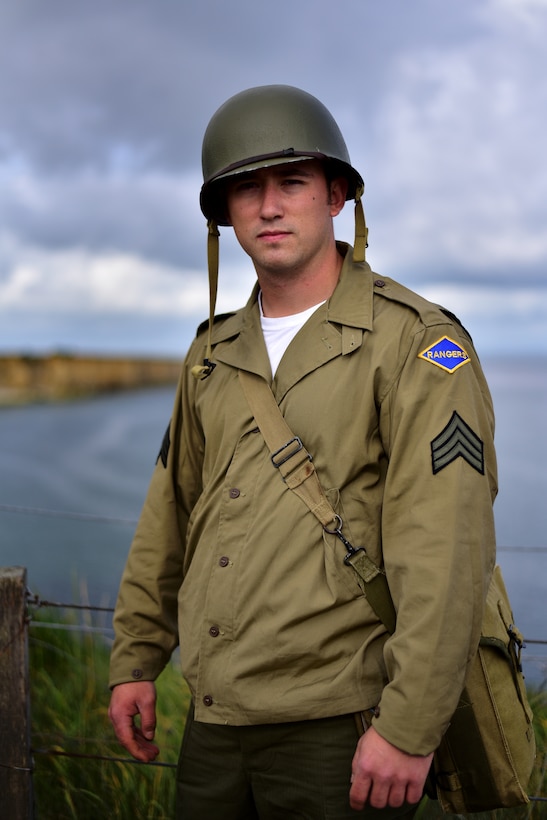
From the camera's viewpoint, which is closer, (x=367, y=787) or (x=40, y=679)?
(x=367, y=787)

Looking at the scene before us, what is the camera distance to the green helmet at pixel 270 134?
1.95 metres

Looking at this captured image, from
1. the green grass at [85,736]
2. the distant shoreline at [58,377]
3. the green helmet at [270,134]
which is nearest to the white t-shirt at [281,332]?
the green helmet at [270,134]

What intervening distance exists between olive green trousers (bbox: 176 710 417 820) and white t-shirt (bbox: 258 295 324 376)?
2.72 ft

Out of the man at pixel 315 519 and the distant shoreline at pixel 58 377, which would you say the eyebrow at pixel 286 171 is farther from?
the distant shoreline at pixel 58 377

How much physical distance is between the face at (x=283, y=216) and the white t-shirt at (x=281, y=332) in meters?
0.11

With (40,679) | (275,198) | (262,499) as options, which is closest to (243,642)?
(262,499)

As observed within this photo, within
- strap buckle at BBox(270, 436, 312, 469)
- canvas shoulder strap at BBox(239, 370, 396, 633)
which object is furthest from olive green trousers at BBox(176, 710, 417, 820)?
strap buckle at BBox(270, 436, 312, 469)

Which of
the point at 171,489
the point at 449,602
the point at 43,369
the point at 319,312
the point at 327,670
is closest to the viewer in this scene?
the point at 449,602

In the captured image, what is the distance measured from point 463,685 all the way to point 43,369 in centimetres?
924

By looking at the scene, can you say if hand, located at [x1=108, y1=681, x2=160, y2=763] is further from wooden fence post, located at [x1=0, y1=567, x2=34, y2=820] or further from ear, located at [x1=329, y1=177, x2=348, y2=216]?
ear, located at [x1=329, y1=177, x2=348, y2=216]

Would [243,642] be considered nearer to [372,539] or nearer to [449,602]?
[372,539]

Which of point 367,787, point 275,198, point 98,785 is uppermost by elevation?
Result: point 275,198

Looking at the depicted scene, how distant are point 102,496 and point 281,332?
5401mm

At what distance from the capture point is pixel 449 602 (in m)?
1.61
